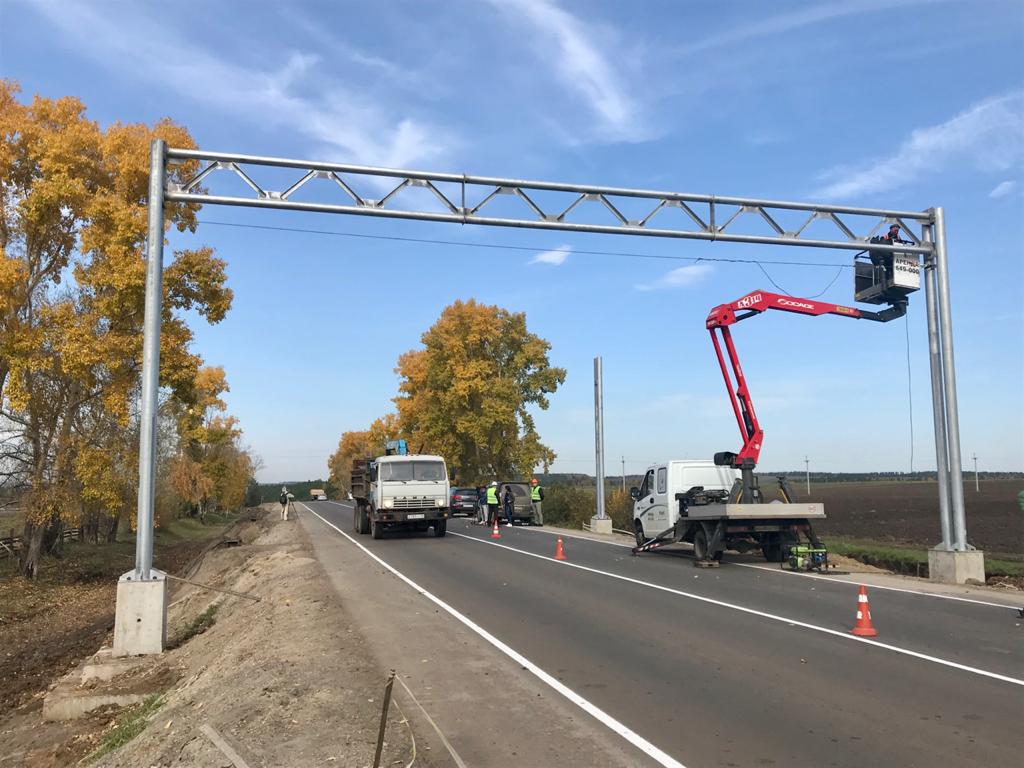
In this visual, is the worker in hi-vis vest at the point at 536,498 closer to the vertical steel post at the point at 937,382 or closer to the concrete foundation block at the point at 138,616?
the vertical steel post at the point at 937,382

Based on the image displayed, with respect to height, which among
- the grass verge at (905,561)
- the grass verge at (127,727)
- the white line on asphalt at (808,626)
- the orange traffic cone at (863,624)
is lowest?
the grass verge at (905,561)

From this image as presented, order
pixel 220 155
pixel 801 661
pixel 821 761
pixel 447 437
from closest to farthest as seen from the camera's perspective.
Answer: pixel 821 761, pixel 801 661, pixel 220 155, pixel 447 437

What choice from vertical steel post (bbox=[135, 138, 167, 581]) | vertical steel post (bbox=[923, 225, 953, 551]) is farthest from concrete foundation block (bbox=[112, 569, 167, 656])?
vertical steel post (bbox=[923, 225, 953, 551])

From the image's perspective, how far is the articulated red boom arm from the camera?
17422 mm

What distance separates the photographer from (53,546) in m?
25.0

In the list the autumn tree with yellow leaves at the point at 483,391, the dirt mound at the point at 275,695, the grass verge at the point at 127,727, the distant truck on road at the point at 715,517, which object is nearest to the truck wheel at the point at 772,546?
the distant truck on road at the point at 715,517

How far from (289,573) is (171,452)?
87.8 feet

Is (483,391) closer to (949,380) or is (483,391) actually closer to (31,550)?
(31,550)

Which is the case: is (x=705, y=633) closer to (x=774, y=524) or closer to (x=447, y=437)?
(x=774, y=524)

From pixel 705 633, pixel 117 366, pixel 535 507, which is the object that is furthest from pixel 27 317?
pixel 535 507

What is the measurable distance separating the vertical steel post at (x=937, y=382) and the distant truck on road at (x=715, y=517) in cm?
242

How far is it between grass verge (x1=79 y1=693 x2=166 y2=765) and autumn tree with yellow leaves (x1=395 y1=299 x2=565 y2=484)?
37.8 meters

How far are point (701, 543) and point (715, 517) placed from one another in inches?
42.8

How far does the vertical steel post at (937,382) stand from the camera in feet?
51.4
